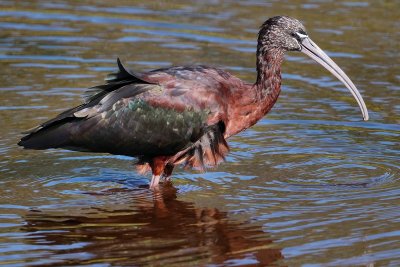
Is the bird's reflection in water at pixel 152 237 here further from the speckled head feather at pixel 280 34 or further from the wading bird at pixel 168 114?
the speckled head feather at pixel 280 34

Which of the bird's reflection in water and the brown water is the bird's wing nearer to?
the brown water

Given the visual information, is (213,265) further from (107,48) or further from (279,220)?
(107,48)

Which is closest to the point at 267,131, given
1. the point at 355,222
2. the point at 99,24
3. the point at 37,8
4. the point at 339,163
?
the point at 339,163

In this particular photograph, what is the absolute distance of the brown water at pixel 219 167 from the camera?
25.9 ft

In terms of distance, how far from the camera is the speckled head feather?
9570 millimetres

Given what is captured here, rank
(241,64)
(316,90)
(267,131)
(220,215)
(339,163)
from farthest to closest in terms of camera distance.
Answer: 1. (241,64)
2. (316,90)
3. (267,131)
4. (339,163)
5. (220,215)

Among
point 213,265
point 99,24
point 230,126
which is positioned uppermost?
point 99,24

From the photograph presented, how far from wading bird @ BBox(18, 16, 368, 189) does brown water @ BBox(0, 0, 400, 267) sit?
1.37ft

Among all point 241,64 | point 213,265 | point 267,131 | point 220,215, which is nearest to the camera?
point 213,265

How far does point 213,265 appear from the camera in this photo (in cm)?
748

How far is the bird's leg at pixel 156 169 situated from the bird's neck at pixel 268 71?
1139 millimetres

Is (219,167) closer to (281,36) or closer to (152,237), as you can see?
(281,36)

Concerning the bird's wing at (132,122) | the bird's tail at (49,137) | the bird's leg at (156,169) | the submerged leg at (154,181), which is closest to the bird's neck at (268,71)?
the bird's wing at (132,122)

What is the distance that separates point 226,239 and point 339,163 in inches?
91.2
